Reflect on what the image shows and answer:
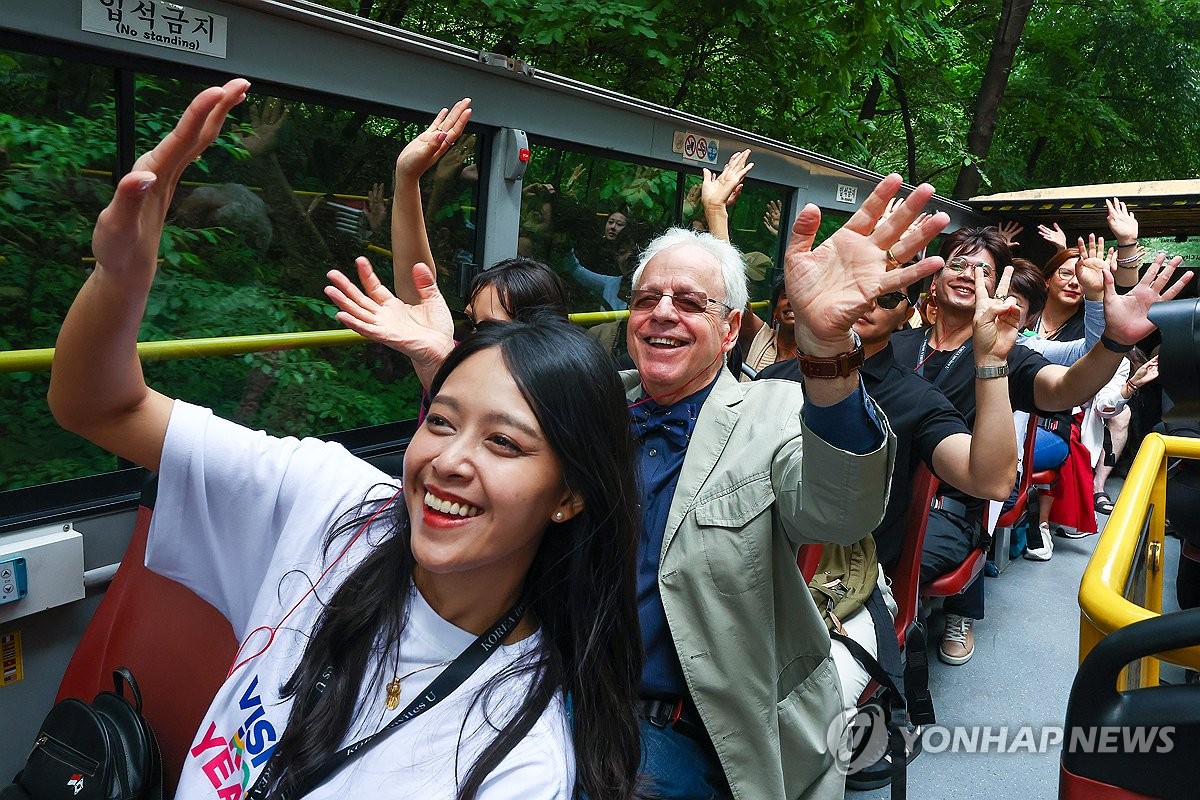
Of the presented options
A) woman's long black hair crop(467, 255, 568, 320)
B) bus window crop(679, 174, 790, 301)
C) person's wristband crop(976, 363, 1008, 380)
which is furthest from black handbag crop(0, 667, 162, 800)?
bus window crop(679, 174, 790, 301)

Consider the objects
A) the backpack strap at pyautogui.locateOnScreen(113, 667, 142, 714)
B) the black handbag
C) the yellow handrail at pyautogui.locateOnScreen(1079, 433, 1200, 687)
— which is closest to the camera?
the yellow handrail at pyautogui.locateOnScreen(1079, 433, 1200, 687)

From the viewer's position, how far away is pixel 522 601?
1.43 meters

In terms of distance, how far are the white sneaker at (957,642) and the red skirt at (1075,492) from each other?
5.30 ft

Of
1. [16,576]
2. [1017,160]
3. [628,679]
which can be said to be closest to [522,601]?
[628,679]

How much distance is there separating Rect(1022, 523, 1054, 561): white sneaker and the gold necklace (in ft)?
16.4

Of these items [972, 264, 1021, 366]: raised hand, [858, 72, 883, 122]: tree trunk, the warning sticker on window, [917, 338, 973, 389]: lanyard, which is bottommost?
the warning sticker on window

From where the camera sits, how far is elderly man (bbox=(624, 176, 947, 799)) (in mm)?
1586

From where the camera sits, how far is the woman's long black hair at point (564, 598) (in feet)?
4.24

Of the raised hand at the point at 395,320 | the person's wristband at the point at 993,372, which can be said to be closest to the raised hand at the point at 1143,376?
the person's wristband at the point at 993,372

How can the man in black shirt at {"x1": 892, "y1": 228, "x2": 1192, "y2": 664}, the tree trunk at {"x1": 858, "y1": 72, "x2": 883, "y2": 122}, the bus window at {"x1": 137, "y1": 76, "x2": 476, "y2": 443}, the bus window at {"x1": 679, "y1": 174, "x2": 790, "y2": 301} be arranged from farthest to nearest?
the tree trunk at {"x1": 858, "y1": 72, "x2": 883, "y2": 122}
the bus window at {"x1": 679, "y1": 174, "x2": 790, "y2": 301}
the man in black shirt at {"x1": 892, "y1": 228, "x2": 1192, "y2": 664}
the bus window at {"x1": 137, "y1": 76, "x2": 476, "y2": 443}

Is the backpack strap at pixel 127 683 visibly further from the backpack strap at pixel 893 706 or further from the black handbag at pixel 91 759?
the backpack strap at pixel 893 706

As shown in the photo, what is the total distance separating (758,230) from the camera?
5.71 m

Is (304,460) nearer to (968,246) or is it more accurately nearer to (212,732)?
(212,732)

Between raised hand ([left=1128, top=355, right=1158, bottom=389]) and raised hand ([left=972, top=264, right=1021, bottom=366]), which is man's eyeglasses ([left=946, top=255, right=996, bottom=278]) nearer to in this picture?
raised hand ([left=972, top=264, right=1021, bottom=366])
